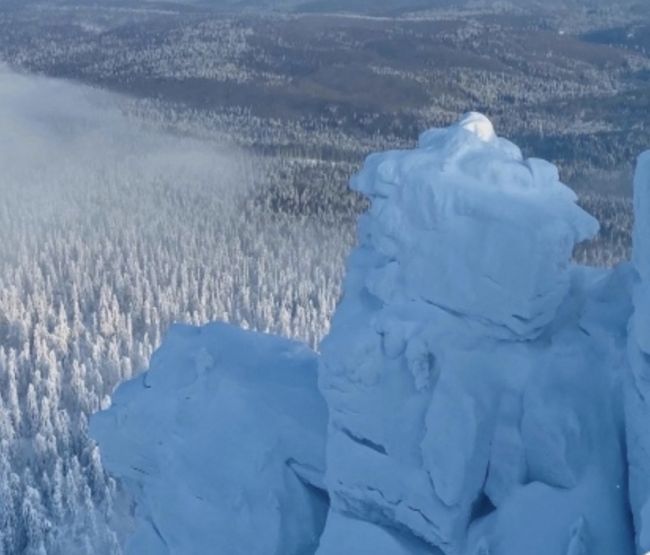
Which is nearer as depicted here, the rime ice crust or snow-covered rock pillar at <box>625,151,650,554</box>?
snow-covered rock pillar at <box>625,151,650,554</box>

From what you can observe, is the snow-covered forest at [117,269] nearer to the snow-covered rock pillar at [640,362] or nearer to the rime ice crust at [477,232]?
the rime ice crust at [477,232]

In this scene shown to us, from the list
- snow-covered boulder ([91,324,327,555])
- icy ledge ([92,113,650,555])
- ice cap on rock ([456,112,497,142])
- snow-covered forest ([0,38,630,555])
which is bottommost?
snow-covered forest ([0,38,630,555])

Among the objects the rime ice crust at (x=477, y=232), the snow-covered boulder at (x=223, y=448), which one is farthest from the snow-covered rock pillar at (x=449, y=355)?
the snow-covered boulder at (x=223, y=448)

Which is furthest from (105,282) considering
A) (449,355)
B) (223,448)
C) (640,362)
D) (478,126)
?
(640,362)

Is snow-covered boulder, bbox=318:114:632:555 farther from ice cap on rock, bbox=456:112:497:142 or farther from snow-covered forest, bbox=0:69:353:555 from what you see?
snow-covered forest, bbox=0:69:353:555

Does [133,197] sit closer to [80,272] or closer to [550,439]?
[80,272]

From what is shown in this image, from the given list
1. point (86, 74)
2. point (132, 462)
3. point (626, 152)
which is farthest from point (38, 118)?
point (132, 462)

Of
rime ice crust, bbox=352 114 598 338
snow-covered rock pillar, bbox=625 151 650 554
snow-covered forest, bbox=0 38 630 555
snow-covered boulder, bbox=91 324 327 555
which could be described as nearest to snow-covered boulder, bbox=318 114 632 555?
rime ice crust, bbox=352 114 598 338

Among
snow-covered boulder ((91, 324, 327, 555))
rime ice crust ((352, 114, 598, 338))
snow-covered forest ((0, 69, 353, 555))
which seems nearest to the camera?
rime ice crust ((352, 114, 598, 338))
